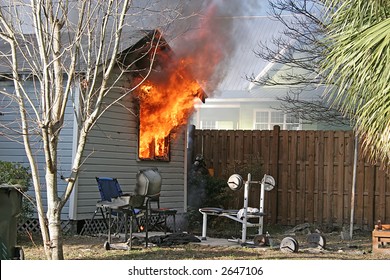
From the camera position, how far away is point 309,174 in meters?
15.6

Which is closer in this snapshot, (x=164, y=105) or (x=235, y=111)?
(x=164, y=105)

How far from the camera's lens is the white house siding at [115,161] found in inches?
497

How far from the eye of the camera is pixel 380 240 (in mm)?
11156

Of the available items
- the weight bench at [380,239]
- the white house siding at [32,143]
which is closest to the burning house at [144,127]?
the white house siding at [32,143]

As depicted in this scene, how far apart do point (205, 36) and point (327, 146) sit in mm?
3784

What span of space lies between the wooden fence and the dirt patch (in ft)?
8.98

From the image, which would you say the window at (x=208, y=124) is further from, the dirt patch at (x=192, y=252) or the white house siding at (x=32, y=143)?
the dirt patch at (x=192, y=252)

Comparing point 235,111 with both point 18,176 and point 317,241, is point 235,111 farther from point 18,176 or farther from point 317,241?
point 18,176

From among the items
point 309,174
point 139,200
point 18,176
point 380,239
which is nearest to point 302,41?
point 309,174

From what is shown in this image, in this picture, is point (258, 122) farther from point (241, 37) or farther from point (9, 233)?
point (9, 233)

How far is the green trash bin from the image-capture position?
8141 mm

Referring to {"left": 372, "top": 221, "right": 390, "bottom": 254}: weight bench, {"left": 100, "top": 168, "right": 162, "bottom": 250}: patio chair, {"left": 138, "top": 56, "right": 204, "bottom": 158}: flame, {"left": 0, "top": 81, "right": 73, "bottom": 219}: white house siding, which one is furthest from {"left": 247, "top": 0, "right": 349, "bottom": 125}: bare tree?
{"left": 0, "top": 81, "right": 73, "bottom": 219}: white house siding

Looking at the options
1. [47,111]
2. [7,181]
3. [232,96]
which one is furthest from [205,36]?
[232,96]

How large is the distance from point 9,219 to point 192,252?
318 cm
